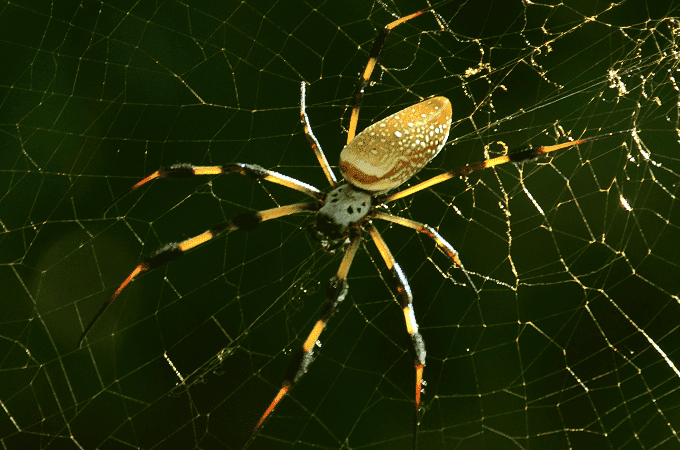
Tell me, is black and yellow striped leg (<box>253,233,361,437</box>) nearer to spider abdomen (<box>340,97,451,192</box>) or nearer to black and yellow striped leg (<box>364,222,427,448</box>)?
black and yellow striped leg (<box>364,222,427,448</box>)

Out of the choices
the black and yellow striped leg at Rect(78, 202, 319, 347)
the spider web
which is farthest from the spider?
the spider web

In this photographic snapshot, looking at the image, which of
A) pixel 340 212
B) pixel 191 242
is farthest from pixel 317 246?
pixel 191 242

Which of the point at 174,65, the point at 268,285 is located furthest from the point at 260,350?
the point at 174,65

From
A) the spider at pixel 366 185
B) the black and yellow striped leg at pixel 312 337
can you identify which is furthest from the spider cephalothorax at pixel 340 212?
the black and yellow striped leg at pixel 312 337

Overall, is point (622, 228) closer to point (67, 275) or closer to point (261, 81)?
point (261, 81)

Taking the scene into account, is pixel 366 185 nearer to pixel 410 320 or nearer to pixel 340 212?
pixel 340 212

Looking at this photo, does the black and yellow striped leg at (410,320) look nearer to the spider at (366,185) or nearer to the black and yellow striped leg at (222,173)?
the spider at (366,185)
